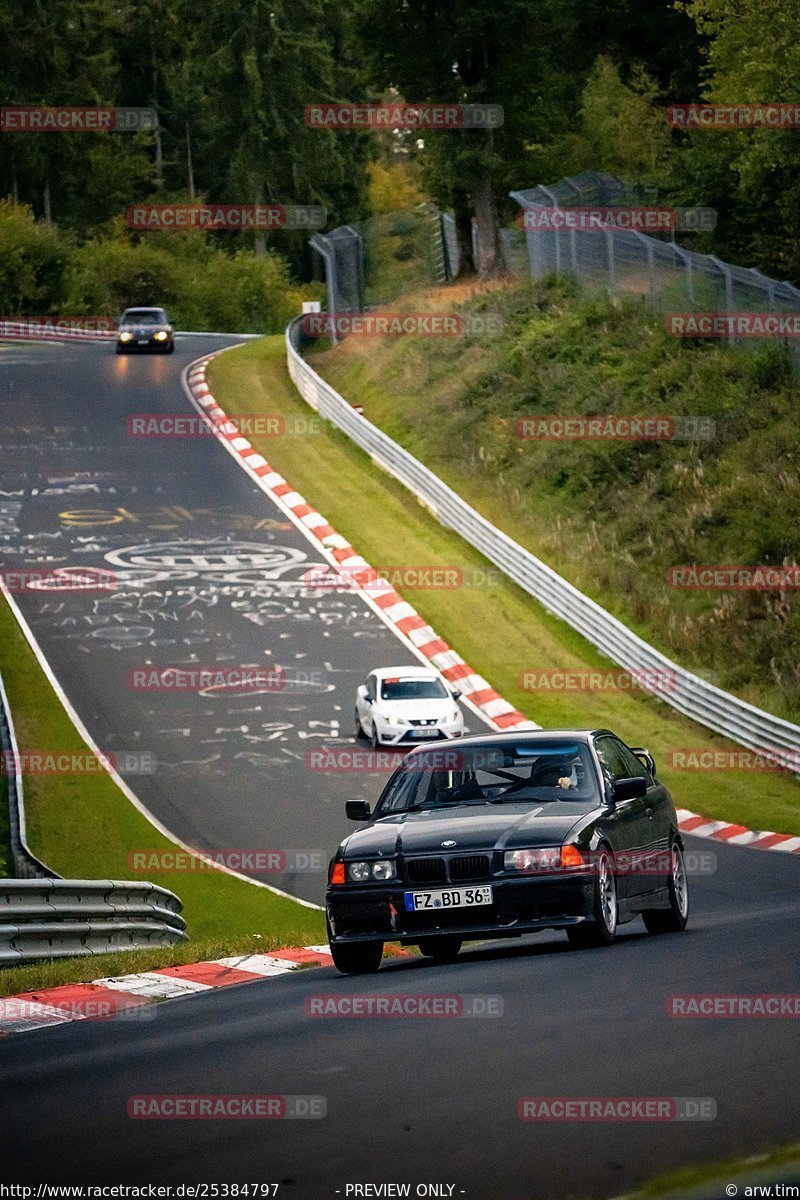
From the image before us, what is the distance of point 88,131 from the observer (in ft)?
313

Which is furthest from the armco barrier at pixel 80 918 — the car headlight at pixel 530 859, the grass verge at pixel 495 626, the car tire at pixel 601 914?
the grass verge at pixel 495 626

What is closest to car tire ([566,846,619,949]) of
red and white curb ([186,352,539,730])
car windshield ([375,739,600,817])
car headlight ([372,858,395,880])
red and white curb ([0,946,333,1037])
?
car windshield ([375,739,600,817])

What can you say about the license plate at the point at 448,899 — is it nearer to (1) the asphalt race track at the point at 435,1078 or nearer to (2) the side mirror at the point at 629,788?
(1) the asphalt race track at the point at 435,1078

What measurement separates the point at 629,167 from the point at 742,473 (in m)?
23.8

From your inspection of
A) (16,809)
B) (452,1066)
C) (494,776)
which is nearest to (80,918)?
(494,776)

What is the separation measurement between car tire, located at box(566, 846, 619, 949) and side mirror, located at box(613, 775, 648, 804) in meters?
0.61

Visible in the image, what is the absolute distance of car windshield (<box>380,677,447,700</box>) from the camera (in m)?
25.3

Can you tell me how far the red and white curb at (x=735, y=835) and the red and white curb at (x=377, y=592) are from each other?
262 centimetres

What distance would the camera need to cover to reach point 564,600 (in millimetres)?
31641

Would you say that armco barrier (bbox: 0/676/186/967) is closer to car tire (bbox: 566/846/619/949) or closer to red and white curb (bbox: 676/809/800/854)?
car tire (bbox: 566/846/619/949)

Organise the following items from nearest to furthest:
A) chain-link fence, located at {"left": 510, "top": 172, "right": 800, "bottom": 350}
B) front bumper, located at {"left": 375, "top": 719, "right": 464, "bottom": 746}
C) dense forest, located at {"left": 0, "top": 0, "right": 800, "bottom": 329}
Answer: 1. front bumper, located at {"left": 375, "top": 719, "right": 464, "bottom": 746}
2. chain-link fence, located at {"left": 510, "top": 172, "right": 800, "bottom": 350}
3. dense forest, located at {"left": 0, "top": 0, "right": 800, "bottom": 329}

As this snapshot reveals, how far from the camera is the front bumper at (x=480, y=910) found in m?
10.3

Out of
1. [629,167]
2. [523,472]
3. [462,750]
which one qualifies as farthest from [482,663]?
[629,167]

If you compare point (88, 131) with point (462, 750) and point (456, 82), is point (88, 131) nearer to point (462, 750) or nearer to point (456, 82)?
point (456, 82)
